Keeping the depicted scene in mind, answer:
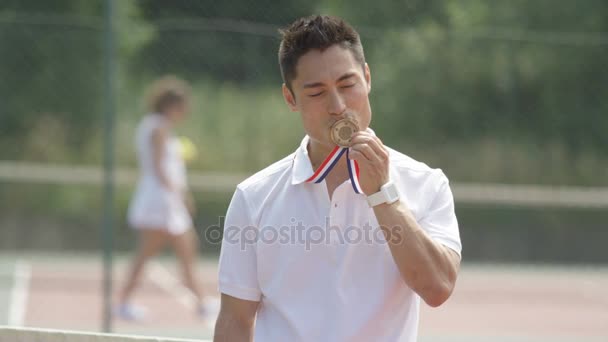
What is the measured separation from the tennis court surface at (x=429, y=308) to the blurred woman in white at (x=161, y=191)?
539 mm

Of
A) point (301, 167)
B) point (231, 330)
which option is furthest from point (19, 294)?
point (301, 167)

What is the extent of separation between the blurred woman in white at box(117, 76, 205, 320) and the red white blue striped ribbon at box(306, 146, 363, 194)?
19.2 ft

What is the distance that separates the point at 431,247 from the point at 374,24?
22.1 ft

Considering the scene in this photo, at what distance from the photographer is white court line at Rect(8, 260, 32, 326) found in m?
8.73

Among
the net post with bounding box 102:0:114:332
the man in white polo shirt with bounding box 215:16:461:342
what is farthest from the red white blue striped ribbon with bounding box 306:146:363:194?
the net post with bounding box 102:0:114:332

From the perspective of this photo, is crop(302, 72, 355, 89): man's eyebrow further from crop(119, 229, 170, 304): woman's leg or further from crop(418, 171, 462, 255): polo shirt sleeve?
crop(119, 229, 170, 304): woman's leg

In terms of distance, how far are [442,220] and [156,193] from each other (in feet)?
20.6

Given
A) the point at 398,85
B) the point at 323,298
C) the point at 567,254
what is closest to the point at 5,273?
the point at 398,85

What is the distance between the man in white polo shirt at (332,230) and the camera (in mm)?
2434

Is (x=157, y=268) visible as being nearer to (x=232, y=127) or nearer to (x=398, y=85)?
(x=232, y=127)

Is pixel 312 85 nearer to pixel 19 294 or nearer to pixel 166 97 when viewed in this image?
pixel 166 97

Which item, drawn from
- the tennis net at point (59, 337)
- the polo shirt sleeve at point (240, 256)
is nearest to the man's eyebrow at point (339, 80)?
the polo shirt sleeve at point (240, 256)

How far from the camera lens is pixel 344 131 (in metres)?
2.44

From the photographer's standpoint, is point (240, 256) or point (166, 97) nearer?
point (240, 256)
